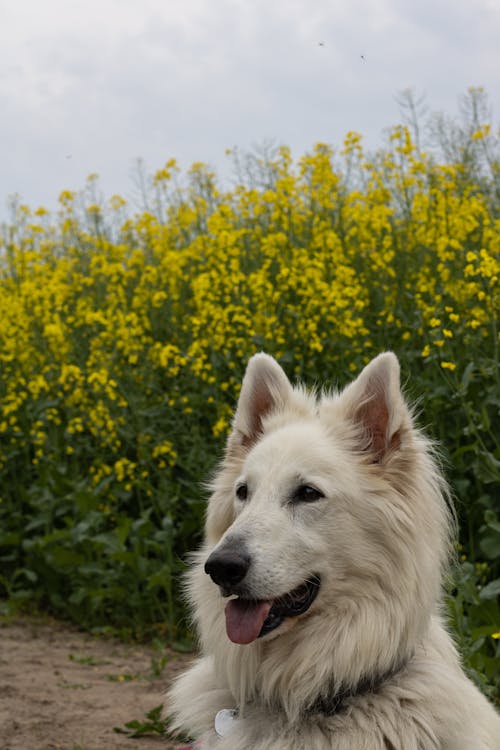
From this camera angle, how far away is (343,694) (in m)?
3.26

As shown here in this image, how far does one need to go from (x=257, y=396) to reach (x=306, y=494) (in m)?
0.53

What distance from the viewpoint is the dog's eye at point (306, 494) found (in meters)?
3.32

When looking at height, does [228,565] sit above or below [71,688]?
above

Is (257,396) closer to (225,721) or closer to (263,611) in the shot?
(263,611)

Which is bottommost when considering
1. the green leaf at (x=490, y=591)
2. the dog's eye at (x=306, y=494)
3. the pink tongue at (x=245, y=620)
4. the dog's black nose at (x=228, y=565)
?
the green leaf at (x=490, y=591)

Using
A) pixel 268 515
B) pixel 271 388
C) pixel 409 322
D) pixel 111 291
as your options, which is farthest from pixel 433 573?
pixel 111 291

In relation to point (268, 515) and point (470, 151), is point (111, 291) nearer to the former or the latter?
point (470, 151)

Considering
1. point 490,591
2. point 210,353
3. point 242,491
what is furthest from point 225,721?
point 210,353

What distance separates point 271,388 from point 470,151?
4.68m

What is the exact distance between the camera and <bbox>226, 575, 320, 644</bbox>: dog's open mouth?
10.4ft

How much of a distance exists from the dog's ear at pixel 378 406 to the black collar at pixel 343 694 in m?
0.72

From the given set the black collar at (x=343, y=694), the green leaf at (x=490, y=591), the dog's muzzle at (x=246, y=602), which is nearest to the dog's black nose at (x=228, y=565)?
the dog's muzzle at (x=246, y=602)

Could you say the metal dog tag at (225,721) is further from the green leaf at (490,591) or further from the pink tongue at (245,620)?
the green leaf at (490,591)

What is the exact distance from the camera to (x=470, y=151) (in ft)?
25.2
